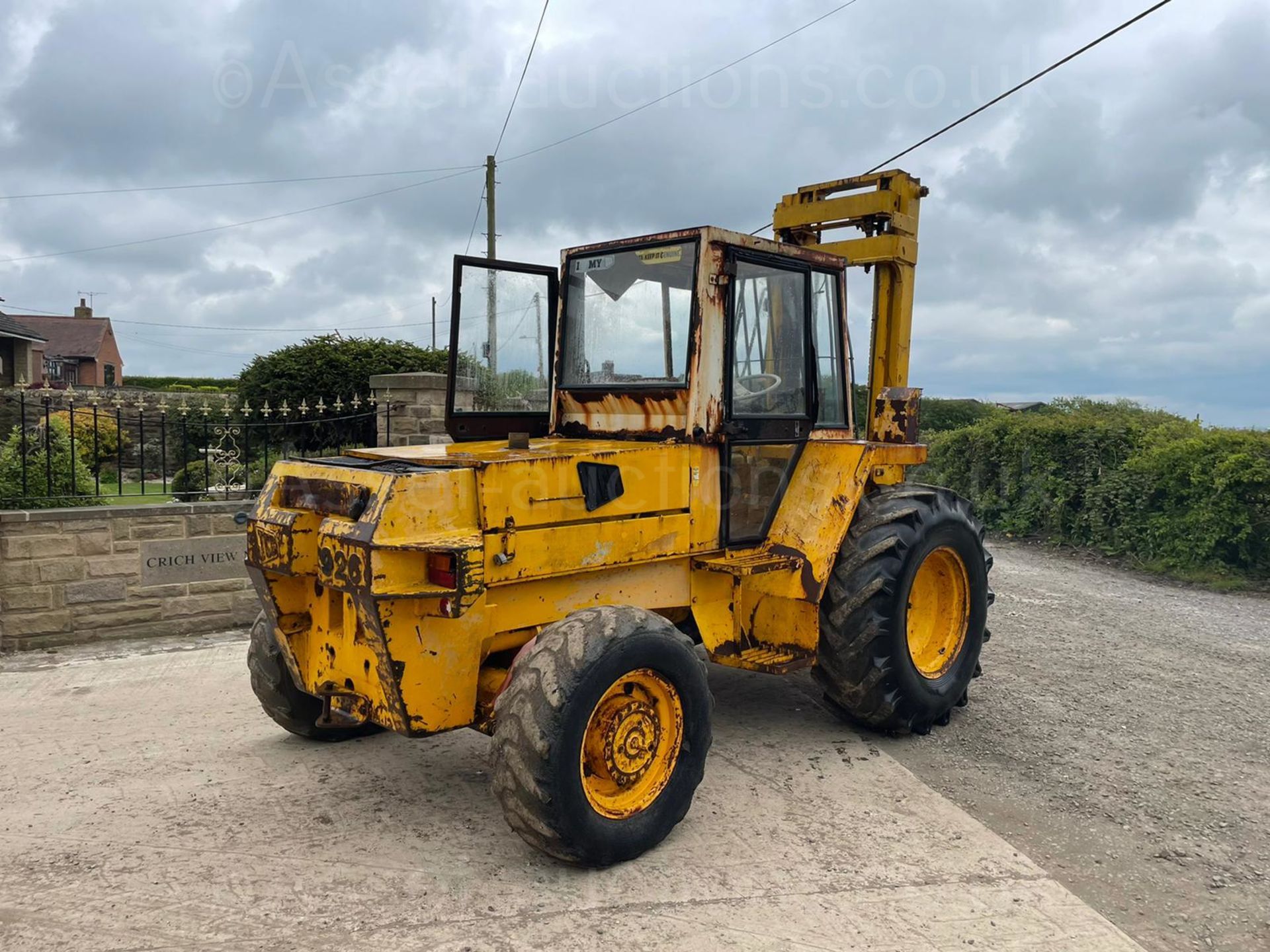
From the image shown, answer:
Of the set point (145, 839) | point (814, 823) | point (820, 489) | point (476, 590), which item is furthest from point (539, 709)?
point (820, 489)

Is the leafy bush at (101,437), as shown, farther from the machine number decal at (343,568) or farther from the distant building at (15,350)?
the distant building at (15,350)

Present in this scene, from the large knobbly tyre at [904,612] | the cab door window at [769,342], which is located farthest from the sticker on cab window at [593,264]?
the large knobbly tyre at [904,612]

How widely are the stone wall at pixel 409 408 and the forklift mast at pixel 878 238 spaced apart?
12.5ft

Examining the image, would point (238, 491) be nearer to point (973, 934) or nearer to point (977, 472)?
point (973, 934)

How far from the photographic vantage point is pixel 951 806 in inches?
171

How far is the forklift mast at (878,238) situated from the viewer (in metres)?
5.82

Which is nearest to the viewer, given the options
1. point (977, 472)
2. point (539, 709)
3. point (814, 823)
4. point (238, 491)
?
point (539, 709)

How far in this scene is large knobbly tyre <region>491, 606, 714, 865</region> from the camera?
11.4ft

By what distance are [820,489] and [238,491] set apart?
208 inches

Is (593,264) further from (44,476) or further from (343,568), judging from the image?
(44,476)

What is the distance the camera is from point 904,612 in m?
5.04

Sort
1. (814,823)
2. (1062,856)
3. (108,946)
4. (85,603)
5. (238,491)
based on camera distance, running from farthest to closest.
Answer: (238,491)
(85,603)
(814,823)
(1062,856)
(108,946)

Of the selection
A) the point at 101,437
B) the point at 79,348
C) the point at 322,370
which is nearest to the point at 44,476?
the point at 322,370

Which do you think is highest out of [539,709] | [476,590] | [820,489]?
[820,489]
